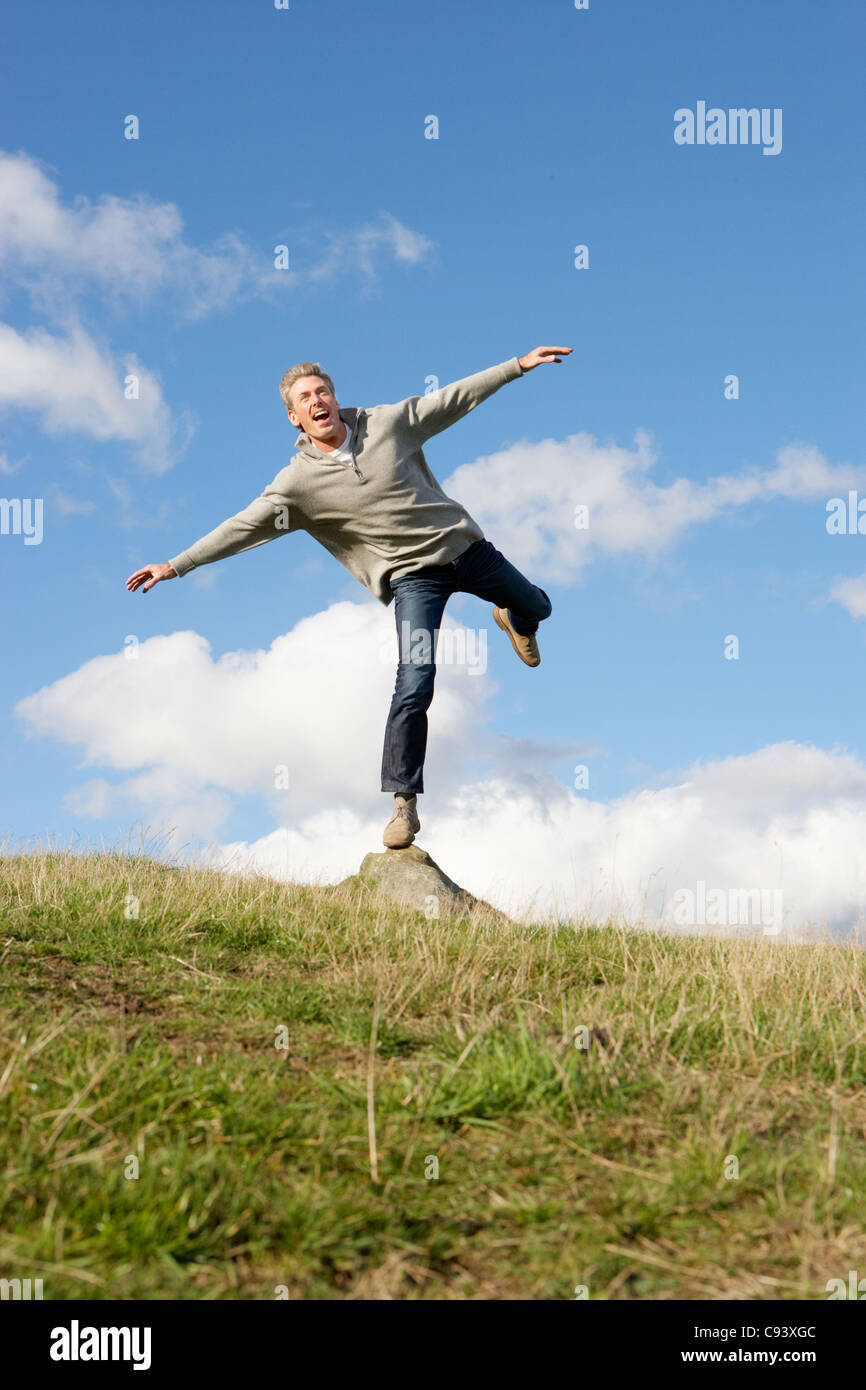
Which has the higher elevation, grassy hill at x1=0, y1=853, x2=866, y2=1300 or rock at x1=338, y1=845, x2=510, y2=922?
rock at x1=338, y1=845, x2=510, y2=922

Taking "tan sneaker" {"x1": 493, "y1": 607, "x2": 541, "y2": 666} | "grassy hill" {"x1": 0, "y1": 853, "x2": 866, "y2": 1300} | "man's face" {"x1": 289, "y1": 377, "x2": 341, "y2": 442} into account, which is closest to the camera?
"grassy hill" {"x1": 0, "y1": 853, "x2": 866, "y2": 1300}

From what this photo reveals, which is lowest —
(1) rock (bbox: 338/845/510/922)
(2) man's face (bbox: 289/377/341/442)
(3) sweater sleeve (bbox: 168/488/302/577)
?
(1) rock (bbox: 338/845/510/922)

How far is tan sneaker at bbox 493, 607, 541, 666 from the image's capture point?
892 centimetres

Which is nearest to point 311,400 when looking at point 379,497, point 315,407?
point 315,407

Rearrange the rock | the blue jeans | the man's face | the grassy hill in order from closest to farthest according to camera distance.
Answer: the grassy hill
the rock
the blue jeans
the man's face

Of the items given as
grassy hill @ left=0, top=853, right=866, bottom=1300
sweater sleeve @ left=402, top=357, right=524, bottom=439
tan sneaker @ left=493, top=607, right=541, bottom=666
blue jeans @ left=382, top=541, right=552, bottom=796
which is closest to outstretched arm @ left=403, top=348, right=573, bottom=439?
sweater sleeve @ left=402, top=357, right=524, bottom=439

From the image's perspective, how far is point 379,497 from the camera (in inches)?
297

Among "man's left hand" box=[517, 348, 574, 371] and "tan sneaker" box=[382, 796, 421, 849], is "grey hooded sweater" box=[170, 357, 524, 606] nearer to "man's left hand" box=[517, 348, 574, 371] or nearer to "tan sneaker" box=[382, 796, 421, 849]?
"man's left hand" box=[517, 348, 574, 371]

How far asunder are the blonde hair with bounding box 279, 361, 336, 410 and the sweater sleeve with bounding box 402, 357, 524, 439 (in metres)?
0.65

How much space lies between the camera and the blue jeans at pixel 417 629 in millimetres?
7355

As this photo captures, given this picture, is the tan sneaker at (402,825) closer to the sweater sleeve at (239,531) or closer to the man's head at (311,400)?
the sweater sleeve at (239,531)

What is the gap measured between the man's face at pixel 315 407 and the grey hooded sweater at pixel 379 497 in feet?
0.46

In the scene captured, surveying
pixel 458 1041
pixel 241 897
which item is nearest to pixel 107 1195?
pixel 458 1041

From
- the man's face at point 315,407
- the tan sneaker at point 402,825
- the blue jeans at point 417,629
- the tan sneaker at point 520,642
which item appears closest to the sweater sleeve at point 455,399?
the man's face at point 315,407
